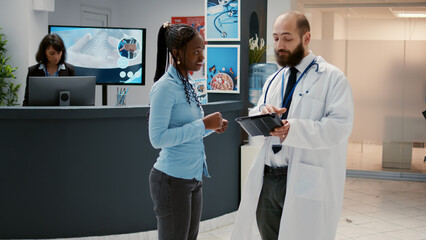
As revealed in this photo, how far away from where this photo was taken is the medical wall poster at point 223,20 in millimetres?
5023

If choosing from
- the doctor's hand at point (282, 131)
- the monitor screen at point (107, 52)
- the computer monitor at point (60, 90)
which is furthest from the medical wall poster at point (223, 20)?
the doctor's hand at point (282, 131)

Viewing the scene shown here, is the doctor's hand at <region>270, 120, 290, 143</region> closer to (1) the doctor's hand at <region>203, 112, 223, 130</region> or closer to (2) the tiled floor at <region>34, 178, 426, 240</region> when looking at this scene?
(1) the doctor's hand at <region>203, 112, 223, 130</region>

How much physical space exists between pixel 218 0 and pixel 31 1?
10.4 feet

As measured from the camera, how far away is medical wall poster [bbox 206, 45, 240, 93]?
16.7 feet

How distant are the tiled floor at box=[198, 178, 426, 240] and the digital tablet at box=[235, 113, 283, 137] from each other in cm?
243

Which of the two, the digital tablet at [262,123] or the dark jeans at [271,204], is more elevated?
the digital tablet at [262,123]

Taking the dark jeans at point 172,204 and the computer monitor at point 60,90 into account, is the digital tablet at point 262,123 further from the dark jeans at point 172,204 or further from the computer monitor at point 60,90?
the computer monitor at point 60,90

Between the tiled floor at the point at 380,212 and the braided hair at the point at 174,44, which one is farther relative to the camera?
the tiled floor at the point at 380,212

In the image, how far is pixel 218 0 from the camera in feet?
16.6

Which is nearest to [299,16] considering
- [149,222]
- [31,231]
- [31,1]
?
[149,222]

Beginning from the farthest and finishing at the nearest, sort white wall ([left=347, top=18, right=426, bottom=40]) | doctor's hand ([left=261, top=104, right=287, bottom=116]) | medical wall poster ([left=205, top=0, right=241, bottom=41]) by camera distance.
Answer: white wall ([left=347, top=18, right=426, bottom=40]), medical wall poster ([left=205, top=0, right=241, bottom=41]), doctor's hand ([left=261, top=104, right=287, bottom=116])

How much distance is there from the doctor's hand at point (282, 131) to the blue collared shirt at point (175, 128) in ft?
1.17

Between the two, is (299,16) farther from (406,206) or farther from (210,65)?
(406,206)

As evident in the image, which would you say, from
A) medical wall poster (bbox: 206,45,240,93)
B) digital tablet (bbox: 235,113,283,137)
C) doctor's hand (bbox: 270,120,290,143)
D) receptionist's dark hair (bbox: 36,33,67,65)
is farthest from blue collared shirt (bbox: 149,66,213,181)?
receptionist's dark hair (bbox: 36,33,67,65)
